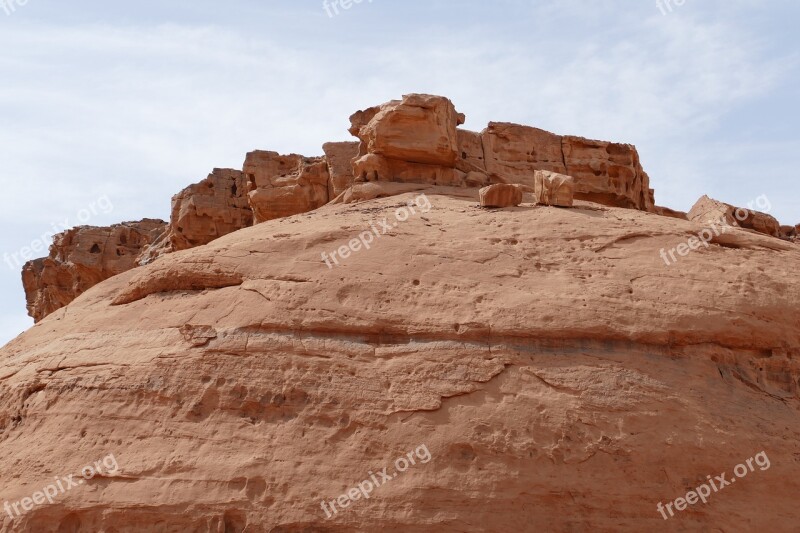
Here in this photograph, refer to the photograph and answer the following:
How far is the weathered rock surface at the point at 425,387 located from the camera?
6.78m

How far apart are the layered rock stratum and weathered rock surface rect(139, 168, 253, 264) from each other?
28.4 ft

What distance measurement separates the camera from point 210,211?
710 inches

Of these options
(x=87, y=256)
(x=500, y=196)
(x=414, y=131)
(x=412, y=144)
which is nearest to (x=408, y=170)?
(x=412, y=144)

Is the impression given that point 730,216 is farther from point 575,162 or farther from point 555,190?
point 555,190

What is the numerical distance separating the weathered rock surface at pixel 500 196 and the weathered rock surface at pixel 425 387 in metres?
0.89

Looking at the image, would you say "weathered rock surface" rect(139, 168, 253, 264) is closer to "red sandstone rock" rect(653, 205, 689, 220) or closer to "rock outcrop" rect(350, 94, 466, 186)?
"rock outcrop" rect(350, 94, 466, 186)

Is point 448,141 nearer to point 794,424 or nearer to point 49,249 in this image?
point 794,424

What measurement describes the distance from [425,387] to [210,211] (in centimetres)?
1186

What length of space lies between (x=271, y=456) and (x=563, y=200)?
499cm

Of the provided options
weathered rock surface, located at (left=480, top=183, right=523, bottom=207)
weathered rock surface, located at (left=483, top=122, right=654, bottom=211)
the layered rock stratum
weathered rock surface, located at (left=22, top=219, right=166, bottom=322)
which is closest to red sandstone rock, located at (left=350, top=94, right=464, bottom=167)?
weathered rock surface, located at (left=483, top=122, right=654, bottom=211)

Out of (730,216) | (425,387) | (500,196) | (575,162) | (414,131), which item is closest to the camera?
(425,387)

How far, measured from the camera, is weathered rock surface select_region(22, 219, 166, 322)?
21.4m

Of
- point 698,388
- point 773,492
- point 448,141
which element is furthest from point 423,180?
point 773,492

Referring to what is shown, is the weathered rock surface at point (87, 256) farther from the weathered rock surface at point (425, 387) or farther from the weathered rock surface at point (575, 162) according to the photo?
the weathered rock surface at point (425, 387)
